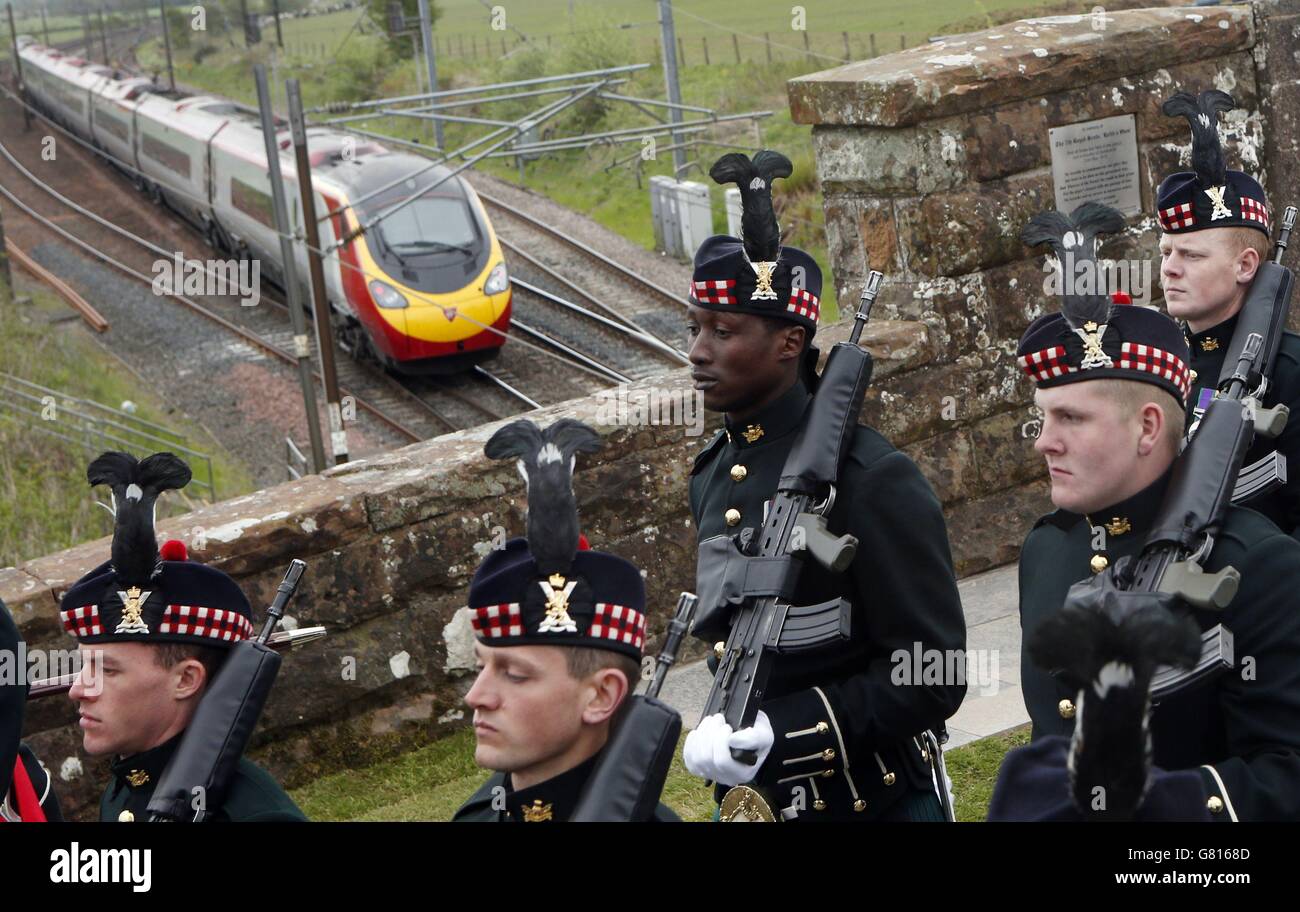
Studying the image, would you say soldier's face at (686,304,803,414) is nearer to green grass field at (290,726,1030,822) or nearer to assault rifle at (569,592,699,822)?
assault rifle at (569,592,699,822)

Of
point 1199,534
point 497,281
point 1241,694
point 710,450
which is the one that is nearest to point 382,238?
point 497,281

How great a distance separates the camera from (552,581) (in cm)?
310

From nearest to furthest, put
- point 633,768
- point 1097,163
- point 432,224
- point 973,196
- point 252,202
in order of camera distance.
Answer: point 633,768 → point 973,196 → point 1097,163 → point 432,224 → point 252,202

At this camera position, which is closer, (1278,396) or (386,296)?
(1278,396)

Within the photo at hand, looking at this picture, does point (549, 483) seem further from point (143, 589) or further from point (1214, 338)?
point (1214, 338)

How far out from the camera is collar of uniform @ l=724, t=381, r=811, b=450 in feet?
14.6

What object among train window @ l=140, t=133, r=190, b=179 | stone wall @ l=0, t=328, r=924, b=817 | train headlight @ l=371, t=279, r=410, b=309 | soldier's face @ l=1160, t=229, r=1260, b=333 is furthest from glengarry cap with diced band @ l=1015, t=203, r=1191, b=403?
train window @ l=140, t=133, r=190, b=179

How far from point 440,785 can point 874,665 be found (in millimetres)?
2816

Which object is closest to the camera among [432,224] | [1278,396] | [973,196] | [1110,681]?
[1110,681]

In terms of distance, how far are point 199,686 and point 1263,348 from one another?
3547mm

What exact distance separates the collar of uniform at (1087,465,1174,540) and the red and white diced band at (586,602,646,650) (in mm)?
1105
